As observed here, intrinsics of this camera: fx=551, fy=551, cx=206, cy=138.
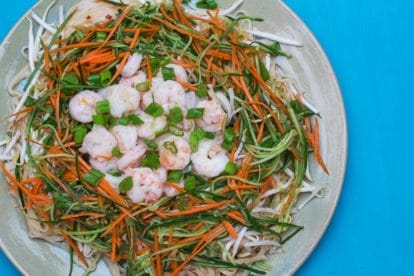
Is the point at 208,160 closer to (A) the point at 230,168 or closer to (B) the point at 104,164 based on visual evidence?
(A) the point at 230,168

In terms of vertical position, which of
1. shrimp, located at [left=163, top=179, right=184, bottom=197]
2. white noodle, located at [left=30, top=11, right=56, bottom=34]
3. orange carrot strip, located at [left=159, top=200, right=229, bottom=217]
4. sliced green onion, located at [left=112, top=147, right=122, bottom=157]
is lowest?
orange carrot strip, located at [left=159, top=200, right=229, bottom=217]

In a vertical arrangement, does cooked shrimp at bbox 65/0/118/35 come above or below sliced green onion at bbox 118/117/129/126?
above

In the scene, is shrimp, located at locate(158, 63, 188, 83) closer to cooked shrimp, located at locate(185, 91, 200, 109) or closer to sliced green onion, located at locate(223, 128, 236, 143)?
cooked shrimp, located at locate(185, 91, 200, 109)

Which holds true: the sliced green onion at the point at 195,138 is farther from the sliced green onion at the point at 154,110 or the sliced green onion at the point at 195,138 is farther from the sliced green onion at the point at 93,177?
the sliced green onion at the point at 93,177

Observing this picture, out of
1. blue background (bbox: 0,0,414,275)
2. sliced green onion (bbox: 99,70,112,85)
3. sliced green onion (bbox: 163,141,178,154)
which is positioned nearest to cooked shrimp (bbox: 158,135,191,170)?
sliced green onion (bbox: 163,141,178,154)

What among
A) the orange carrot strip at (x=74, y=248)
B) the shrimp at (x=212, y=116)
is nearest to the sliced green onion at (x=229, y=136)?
the shrimp at (x=212, y=116)

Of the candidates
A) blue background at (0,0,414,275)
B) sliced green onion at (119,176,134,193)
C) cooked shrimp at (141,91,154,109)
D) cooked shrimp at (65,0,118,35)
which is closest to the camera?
sliced green onion at (119,176,134,193)

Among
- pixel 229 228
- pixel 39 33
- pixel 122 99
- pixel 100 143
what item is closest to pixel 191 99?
pixel 122 99

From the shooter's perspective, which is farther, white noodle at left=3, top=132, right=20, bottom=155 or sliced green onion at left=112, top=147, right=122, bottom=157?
white noodle at left=3, top=132, right=20, bottom=155
